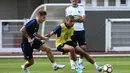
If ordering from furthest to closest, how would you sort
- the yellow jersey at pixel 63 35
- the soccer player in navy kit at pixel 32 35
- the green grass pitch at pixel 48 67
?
the green grass pitch at pixel 48 67 → the yellow jersey at pixel 63 35 → the soccer player in navy kit at pixel 32 35

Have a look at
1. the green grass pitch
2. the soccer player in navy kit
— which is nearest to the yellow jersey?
the soccer player in navy kit

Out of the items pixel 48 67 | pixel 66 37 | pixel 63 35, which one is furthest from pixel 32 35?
pixel 48 67

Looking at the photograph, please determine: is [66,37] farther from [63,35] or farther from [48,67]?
[48,67]

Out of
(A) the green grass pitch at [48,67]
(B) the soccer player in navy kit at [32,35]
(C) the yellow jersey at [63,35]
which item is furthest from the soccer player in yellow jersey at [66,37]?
(A) the green grass pitch at [48,67]

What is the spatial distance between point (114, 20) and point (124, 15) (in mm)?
1449

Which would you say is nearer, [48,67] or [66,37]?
[66,37]

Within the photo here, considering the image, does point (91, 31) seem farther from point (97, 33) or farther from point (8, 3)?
point (8, 3)

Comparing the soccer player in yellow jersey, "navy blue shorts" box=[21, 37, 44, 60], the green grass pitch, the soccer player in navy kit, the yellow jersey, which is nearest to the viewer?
the soccer player in navy kit

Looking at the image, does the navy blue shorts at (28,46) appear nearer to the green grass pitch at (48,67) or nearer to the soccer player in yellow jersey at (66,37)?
the soccer player in yellow jersey at (66,37)

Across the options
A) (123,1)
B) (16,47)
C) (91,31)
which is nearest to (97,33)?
(91,31)

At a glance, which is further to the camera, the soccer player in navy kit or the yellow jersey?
the yellow jersey

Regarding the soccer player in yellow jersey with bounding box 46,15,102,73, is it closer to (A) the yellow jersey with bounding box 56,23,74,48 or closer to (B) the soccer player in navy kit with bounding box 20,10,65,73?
(A) the yellow jersey with bounding box 56,23,74,48

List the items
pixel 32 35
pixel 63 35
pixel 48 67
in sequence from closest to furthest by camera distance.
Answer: pixel 32 35
pixel 63 35
pixel 48 67

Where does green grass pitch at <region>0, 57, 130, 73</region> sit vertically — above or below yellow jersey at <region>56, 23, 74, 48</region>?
below
